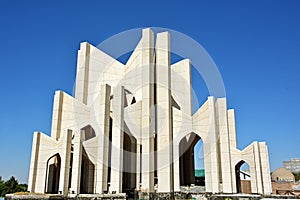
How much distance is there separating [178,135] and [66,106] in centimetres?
881

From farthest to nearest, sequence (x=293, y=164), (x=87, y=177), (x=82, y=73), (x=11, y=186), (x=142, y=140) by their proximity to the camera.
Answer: (x=293, y=164) → (x=11, y=186) → (x=82, y=73) → (x=87, y=177) → (x=142, y=140)

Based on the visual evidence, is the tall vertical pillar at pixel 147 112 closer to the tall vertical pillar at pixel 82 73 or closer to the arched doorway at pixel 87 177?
the arched doorway at pixel 87 177

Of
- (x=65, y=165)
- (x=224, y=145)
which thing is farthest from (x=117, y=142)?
(x=224, y=145)

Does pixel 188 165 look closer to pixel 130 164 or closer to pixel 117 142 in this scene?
pixel 130 164

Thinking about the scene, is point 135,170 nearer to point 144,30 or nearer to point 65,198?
point 65,198

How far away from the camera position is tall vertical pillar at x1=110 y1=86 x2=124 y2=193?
62.3 ft

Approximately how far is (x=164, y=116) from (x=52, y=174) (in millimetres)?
9175

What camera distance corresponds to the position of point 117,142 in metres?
19.7

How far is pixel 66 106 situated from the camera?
918 inches

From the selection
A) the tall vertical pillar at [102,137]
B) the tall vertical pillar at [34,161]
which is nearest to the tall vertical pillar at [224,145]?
the tall vertical pillar at [102,137]

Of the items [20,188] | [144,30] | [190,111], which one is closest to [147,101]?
[190,111]

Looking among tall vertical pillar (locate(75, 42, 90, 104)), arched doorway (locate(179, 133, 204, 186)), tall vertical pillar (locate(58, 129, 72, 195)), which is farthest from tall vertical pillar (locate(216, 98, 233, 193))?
tall vertical pillar (locate(75, 42, 90, 104))

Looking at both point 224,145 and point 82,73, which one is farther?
point 82,73

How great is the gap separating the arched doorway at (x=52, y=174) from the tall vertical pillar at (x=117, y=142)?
487 cm
